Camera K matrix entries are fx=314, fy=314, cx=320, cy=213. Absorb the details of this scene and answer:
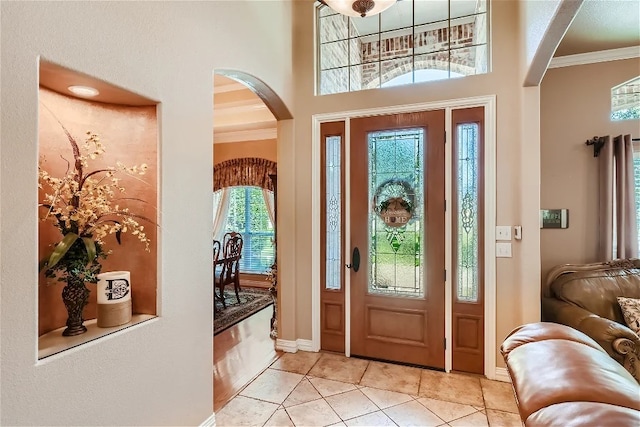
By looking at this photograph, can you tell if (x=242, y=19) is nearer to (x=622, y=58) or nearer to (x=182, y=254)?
(x=182, y=254)

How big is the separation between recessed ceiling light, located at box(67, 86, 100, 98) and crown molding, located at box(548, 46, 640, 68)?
412 cm

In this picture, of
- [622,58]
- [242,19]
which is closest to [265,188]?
[242,19]

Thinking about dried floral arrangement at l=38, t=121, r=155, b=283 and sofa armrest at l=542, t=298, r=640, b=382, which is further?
sofa armrest at l=542, t=298, r=640, b=382

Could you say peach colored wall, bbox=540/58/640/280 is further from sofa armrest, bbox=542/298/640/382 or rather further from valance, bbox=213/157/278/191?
valance, bbox=213/157/278/191

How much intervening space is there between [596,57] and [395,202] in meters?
2.58

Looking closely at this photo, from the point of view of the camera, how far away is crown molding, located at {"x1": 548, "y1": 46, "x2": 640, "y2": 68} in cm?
313

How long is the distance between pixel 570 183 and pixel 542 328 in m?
2.75

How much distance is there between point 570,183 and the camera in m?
3.28

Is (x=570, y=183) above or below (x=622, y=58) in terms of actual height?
below

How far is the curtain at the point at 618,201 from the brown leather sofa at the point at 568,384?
262 cm

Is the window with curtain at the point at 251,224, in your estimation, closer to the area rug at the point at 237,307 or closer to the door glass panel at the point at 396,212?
the area rug at the point at 237,307

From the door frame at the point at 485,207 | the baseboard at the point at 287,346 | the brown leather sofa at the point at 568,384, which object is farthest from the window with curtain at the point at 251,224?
the brown leather sofa at the point at 568,384

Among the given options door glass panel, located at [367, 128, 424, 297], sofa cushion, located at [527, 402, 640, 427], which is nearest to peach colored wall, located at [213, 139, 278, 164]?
door glass panel, located at [367, 128, 424, 297]

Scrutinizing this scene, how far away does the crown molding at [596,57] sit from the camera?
10.3ft
